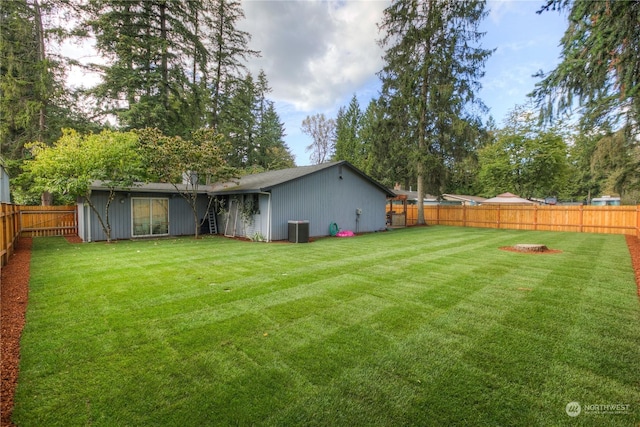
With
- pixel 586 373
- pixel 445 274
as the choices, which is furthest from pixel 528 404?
pixel 445 274

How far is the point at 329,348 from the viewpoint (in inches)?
122

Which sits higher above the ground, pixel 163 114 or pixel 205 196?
pixel 163 114

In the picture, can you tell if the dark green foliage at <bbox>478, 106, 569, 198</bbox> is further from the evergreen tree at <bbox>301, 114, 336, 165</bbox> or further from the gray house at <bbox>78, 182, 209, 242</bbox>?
the gray house at <bbox>78, 182, 209, 242</bbox>

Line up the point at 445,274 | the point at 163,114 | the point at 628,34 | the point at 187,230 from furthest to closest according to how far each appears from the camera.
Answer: the point at 163,114 < the point at 187,230 < the point at 445,274 < the point at 628,34

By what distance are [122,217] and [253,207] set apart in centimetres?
540

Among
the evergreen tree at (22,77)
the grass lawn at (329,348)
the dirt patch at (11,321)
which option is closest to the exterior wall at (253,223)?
the grass lawn at (329,348)

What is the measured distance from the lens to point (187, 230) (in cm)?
1388

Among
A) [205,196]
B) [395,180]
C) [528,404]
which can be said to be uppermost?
[395,180]

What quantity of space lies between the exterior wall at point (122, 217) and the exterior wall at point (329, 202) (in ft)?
16.7

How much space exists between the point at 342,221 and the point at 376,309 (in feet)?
33.0

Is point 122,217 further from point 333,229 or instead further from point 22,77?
point 22,77

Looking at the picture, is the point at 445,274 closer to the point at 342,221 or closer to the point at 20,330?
the point at 20,330

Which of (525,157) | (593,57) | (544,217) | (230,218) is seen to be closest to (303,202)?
(230,218)

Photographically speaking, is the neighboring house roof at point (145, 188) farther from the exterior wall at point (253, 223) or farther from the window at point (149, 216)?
the exterior wall at point (253, 223)
